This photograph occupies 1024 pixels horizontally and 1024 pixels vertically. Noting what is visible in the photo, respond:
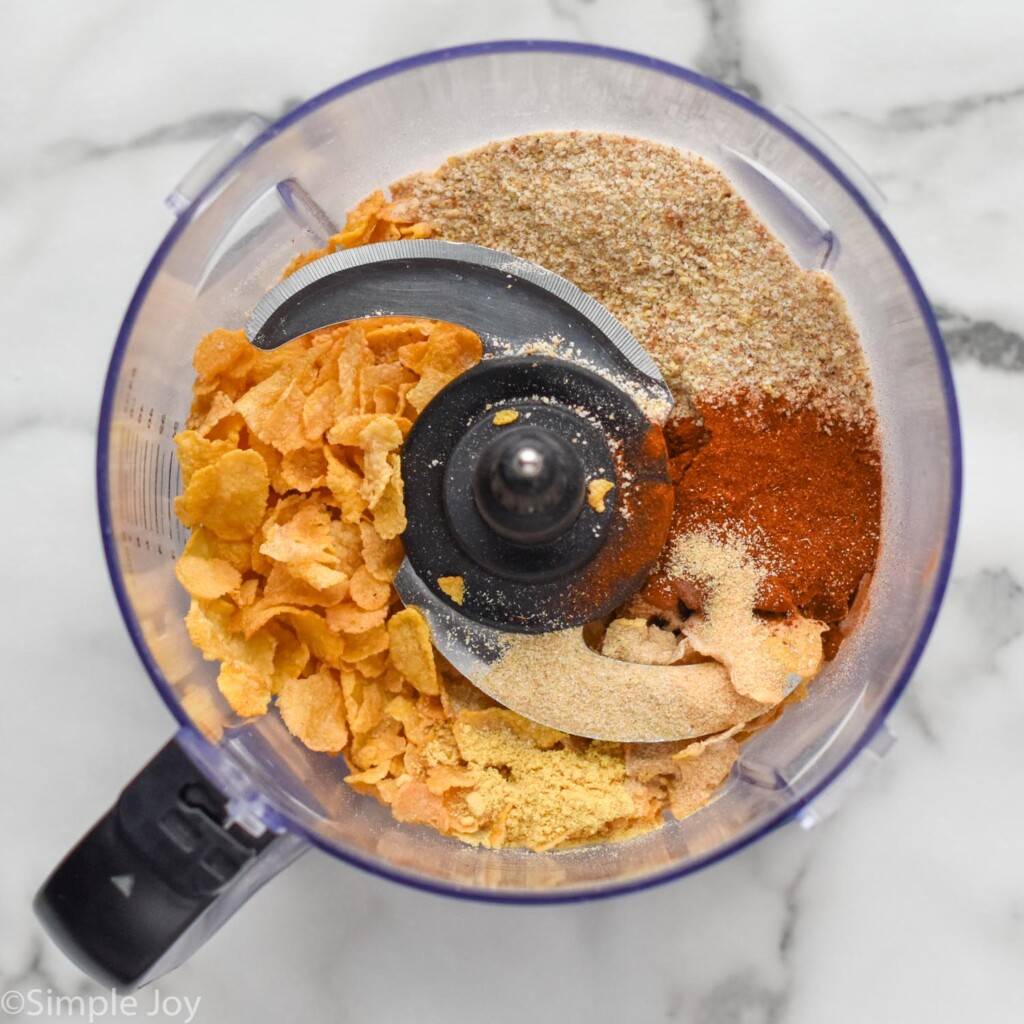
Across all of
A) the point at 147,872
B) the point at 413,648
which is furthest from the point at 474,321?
the point at 147,872

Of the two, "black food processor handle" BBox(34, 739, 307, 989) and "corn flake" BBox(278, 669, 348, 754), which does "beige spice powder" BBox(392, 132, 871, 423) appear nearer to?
"corn flake" BBox(278, 669, 348, 754)

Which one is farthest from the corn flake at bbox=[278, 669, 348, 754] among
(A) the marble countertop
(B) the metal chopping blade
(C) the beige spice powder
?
(C) the beige spice powder

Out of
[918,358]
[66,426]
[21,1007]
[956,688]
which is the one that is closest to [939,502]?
[918,358]

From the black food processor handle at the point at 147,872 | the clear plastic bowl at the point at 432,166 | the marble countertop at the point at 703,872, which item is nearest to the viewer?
the black food processor handle at the point at 147,872

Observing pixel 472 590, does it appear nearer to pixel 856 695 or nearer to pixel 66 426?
pixel 856 695

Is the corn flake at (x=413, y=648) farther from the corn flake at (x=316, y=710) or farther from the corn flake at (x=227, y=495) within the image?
the corn flake at (x=227, y=495)

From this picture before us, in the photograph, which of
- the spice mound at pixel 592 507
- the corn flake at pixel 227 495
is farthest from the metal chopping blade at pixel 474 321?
the corn flake at pixel 227 495

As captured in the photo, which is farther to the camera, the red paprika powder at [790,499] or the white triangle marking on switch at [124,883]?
the red paprika powder at [790,499]

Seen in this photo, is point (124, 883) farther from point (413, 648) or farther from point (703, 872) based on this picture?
point (703, 872)
